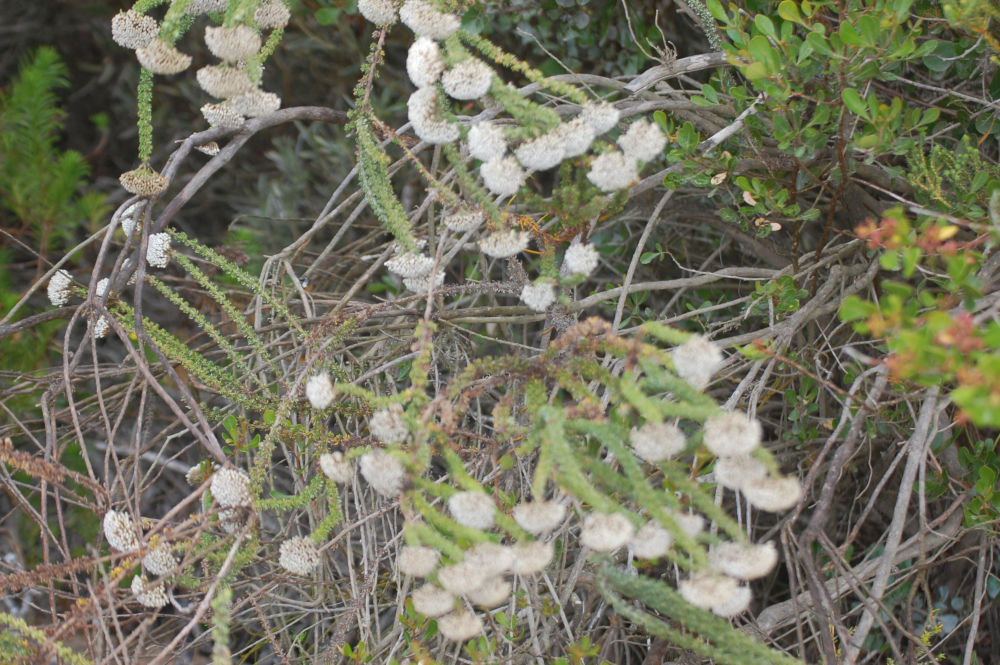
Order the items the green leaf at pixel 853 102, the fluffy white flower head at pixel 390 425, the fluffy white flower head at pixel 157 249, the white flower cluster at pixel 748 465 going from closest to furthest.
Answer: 1. the white flower cluster at pixel 748 465
2. the fluffy white flower head at pixel 390 425
3. the green leaf at pixel 853 102
4. the fluffy white flower head at pixel 157 249

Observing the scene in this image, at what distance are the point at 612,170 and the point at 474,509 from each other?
0.33 meters

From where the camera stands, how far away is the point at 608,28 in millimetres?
1562

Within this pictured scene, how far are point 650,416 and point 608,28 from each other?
1.06m

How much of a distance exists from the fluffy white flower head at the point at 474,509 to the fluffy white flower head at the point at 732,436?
185 mm

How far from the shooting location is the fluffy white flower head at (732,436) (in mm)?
667

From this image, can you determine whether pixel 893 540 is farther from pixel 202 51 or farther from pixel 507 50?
pixel 202 51

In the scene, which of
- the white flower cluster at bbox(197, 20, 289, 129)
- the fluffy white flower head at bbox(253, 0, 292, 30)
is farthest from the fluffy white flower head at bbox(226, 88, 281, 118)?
the fluffy white flower head at bbox(253, 0, 292, 30)

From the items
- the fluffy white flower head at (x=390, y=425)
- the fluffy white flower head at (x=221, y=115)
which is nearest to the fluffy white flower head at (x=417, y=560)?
the fluffy white flower head at (x=390, y=425)

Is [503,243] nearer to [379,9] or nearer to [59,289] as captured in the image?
[379,9]

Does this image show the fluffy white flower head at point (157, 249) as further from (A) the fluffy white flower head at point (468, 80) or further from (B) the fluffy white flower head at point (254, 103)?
(A) the fluffy white flower head at point (468, 80)

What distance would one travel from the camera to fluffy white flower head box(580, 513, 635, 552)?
68cm

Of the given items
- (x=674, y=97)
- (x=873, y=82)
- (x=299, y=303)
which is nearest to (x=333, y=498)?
(x=299, y=303)

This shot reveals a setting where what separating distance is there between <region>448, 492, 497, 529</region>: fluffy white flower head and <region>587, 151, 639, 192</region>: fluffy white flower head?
314 millimetres

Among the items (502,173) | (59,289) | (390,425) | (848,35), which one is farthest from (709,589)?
(59,289)
